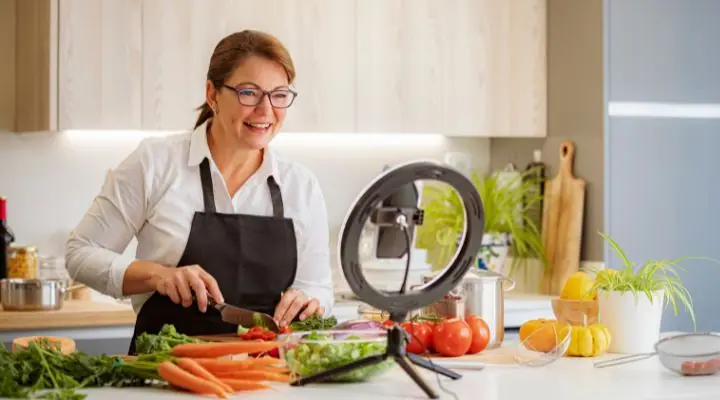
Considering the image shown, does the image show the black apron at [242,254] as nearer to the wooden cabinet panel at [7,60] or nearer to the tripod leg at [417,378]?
the tripod leg at [417,378]

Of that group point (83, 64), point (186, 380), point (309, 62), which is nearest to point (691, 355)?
point (186, 380)

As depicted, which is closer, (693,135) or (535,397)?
(535,397)

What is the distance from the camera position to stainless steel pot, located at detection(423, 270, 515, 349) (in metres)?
2.76

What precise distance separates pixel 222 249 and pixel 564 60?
2304mm

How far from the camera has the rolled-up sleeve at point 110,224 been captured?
3021 millimetres

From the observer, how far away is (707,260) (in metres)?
4.79

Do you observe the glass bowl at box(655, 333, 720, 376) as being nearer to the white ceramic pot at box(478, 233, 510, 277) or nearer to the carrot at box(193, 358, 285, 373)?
the carrot at box(193, 358, 285, 373)

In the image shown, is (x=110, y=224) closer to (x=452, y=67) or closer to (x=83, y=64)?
(x=83, y=64)

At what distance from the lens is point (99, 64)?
4.29 meters

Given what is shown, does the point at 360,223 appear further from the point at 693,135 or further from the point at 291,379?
the point at 693,135

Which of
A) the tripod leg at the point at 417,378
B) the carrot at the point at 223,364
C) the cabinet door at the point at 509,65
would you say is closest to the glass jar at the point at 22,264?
the cabinet door at the point at 509,65

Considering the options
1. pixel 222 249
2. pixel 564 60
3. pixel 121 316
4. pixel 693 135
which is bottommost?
pixel 121 316

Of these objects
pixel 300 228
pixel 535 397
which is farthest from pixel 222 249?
pixel 535 397

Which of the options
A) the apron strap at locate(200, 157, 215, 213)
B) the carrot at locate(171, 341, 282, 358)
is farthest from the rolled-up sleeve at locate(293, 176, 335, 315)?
the carrot at locate(171, 341, 282, 358)
